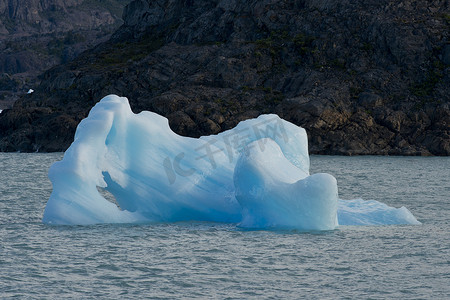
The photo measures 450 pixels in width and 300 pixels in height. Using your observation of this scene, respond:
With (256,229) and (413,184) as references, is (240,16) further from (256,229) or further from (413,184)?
(256,229)

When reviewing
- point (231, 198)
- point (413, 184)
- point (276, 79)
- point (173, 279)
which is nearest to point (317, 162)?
point (413, 184)

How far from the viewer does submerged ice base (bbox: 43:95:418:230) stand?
63.5ft

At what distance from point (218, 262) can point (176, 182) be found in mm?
4152

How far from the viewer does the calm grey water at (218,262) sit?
48.5 ft

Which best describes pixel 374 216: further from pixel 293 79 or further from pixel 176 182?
pixel 293 79

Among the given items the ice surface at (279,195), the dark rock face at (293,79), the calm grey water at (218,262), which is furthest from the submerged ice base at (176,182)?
the dark rock face at (293,79)

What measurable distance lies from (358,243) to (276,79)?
62553 mm

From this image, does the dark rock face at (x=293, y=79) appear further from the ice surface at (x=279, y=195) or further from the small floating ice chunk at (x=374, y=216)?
the ice surface at (x=279, y=195)

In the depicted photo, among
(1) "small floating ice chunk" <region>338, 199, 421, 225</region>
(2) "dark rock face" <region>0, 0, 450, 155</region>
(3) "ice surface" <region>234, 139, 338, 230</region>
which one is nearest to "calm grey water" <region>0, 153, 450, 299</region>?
(3) "ice surface" <region>234, 139, 338, 230</region>

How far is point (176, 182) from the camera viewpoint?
68.2ft

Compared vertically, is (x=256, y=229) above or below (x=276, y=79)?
below

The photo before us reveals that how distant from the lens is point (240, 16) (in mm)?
90250

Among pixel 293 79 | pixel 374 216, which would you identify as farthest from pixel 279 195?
pixel 293 79

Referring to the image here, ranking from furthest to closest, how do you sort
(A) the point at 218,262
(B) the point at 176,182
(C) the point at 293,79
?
1. (C) the point at 293,79
2. (B) the point at 176,182
3. (A) the point at 218,262
